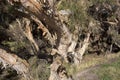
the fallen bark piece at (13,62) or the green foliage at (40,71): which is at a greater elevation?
the fallen bark piece at (13,62)

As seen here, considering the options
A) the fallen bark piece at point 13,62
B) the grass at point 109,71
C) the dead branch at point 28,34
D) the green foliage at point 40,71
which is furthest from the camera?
the dead branch at point 28,34

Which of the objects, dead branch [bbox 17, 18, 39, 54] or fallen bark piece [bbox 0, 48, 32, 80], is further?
dead branch [bbox 17, 18, 39, 54]

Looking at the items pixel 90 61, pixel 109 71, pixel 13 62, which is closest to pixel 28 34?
pixel 90 61

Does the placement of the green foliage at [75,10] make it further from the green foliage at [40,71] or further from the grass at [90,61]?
the green foliage at [40,71]

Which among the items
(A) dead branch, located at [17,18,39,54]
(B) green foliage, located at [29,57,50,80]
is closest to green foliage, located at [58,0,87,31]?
(A) dead branch, located at [17,18,39,54]

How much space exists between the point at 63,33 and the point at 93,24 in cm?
1091

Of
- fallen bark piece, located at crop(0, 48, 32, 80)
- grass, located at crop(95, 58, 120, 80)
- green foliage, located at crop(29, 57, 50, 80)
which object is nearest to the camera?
fallen bark piece, located at crop(0, 48, 32, 80)

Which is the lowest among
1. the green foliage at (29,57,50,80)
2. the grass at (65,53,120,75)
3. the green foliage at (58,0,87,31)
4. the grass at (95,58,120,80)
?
the grass at (65,53,120,75)

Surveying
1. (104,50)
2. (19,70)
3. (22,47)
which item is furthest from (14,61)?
(104,50)

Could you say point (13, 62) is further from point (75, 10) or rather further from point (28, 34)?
point (75, 10)

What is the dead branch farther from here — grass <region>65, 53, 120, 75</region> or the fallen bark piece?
the fallen bark piece

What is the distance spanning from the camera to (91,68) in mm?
22719

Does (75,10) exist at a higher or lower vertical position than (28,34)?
higher

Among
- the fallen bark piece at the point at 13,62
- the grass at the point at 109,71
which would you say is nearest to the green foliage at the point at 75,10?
the grass at the point at 109,71
